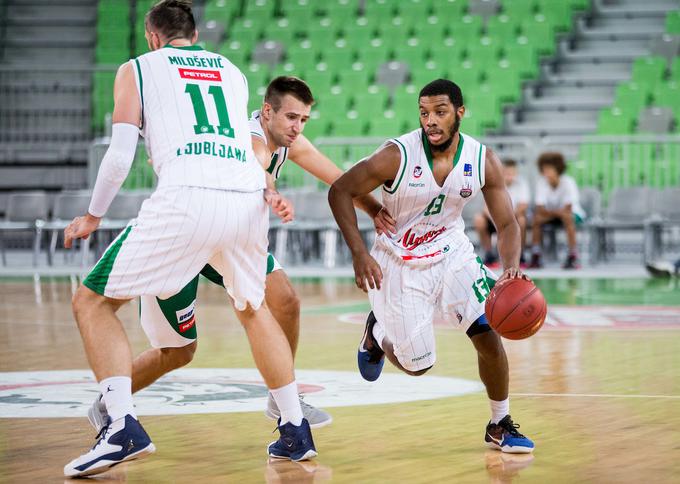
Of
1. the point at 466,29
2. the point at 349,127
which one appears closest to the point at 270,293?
the point at 349,127

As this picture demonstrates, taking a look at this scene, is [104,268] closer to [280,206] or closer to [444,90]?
[280,206]

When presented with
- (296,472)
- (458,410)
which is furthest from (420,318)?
(296,472)

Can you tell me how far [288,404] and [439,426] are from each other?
1.02 meters

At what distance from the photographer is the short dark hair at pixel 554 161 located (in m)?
15.4

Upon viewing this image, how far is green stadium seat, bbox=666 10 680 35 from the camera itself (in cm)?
1995

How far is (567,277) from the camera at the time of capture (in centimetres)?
1480

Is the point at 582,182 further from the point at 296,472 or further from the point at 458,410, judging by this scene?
the point at 296,472

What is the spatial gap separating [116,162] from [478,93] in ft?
48.9

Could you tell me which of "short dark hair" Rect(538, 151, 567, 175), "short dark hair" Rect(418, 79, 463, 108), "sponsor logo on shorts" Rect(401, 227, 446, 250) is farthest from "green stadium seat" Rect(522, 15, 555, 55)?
"short dark hair" Rect(418, 79, 463, 108)

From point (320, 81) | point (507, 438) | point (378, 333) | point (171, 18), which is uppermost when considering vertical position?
point (320, 81)

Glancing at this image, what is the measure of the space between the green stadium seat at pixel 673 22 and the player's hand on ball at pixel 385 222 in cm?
1572

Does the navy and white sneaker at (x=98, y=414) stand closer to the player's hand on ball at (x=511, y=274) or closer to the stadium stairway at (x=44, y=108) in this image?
the player's hand on ball at (x=511, y=274)

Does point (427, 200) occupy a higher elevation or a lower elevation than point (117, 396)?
higher

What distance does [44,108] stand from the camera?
853 inches
